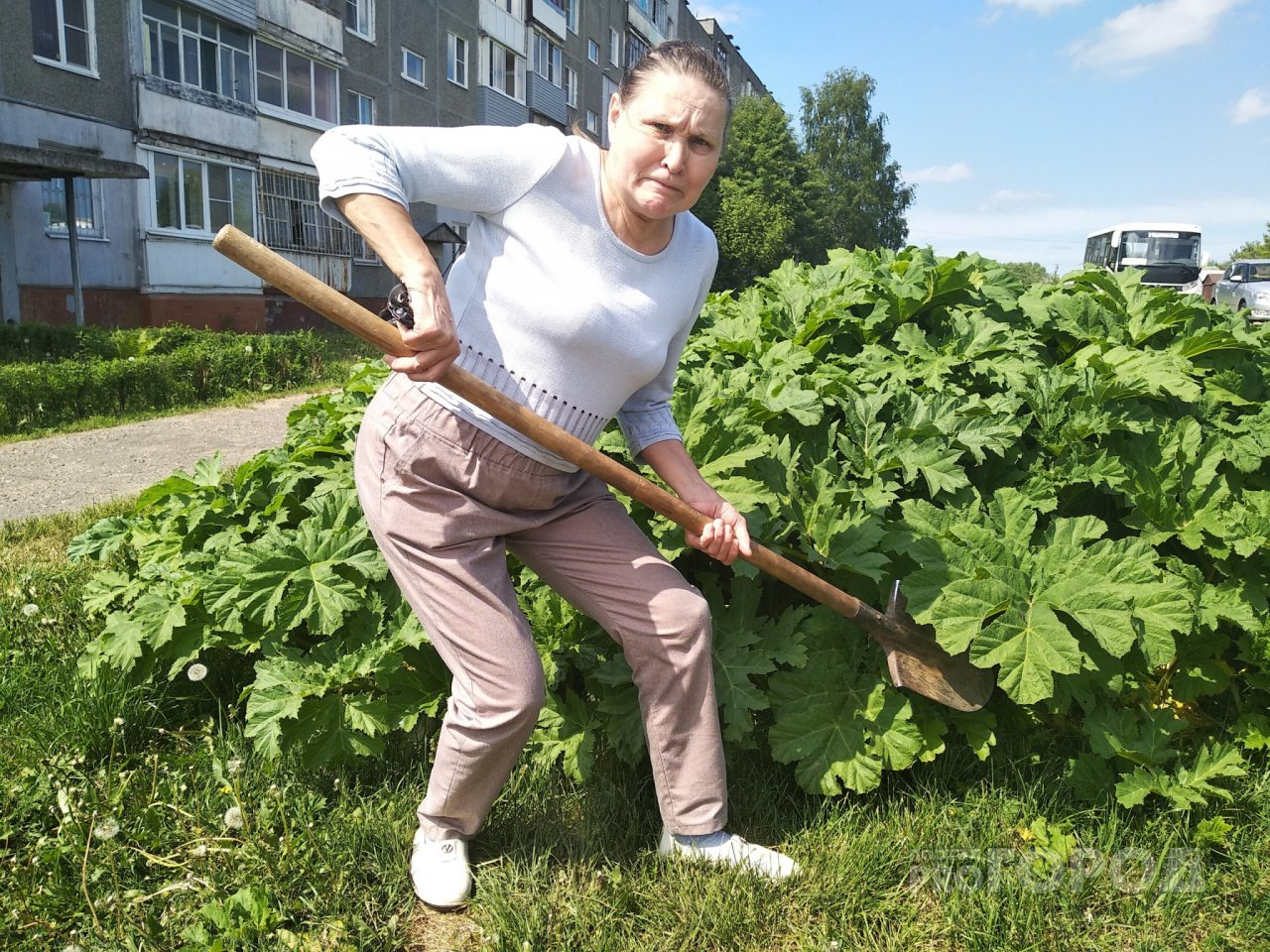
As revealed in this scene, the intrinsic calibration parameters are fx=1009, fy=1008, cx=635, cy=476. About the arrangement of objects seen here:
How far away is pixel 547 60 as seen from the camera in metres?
38.1

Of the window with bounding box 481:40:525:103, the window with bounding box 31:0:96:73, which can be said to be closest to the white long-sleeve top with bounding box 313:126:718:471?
the window with bounding box 31:0:96:73

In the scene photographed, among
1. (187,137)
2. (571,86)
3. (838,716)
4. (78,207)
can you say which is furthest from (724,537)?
(571,86)

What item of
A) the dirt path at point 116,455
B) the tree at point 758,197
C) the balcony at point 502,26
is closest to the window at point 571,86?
the balcony at point 502,26

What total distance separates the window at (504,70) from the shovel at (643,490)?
3325 centimetres

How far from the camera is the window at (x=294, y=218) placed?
22.8 m

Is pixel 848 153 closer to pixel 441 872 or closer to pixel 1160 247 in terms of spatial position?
pixel 1160 247

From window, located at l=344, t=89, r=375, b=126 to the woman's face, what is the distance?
2540 cm

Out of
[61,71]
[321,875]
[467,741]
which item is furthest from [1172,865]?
[61,71]

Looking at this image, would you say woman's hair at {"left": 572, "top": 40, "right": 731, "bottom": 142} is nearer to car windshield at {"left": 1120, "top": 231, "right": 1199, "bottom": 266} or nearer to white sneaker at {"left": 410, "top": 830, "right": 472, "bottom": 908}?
white sneaker at {"left": 410, "top": 830, "right": 472, "bottom": 908}

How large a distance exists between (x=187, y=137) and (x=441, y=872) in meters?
20.8

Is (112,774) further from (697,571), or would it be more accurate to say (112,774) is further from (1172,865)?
(1172,865)

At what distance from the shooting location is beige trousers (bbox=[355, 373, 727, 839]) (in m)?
2.30

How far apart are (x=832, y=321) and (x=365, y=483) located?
7.61ft

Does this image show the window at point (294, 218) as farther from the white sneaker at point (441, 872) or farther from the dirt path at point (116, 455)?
the white sneaker at point (441, 872)
